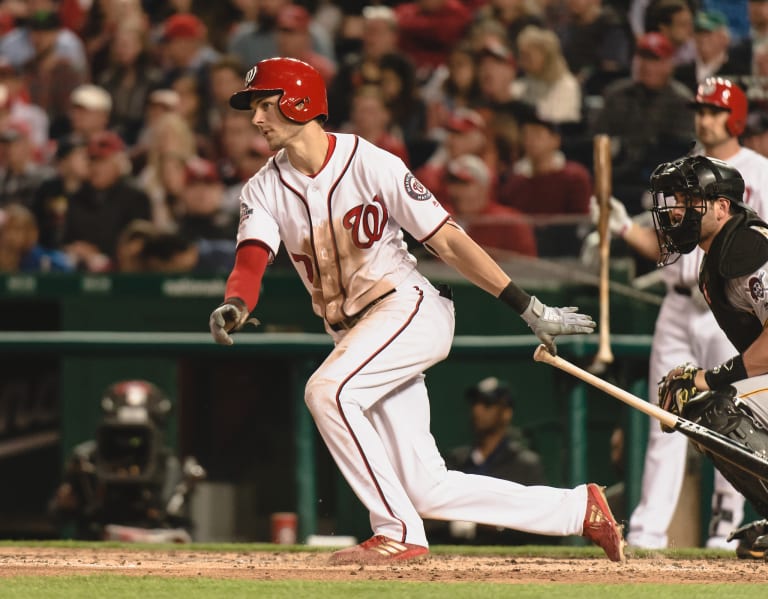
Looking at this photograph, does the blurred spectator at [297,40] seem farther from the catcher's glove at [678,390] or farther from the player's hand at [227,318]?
the player's hand at [227,318]

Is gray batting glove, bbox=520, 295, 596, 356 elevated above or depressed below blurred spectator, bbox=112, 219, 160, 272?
below

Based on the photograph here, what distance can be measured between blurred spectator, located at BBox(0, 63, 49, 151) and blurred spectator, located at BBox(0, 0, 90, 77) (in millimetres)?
366

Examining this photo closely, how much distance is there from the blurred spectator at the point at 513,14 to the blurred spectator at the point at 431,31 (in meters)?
0.16

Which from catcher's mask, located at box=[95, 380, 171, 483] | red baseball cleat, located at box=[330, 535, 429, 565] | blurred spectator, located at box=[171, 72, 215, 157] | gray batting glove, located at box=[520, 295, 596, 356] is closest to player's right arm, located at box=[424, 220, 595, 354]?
gray batting glove, located at box=[520, 295, 596, 356]

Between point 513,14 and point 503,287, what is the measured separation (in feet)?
17.6

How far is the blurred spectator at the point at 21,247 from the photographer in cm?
909

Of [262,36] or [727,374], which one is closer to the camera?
[727,374]

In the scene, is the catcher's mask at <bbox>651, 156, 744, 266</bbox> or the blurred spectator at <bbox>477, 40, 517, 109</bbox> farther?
the blurred spectator at <bbox>477, 40, 517, 109</bbox>

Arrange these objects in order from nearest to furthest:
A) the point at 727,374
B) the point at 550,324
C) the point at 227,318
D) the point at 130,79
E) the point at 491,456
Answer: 1. the point at 227,318
2. the point at 550,324
3. the point at 727,374
4. the point at 491,456
5. the point at 130,79

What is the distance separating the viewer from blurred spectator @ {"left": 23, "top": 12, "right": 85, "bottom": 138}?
37.0 feet

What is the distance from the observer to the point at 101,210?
9250 millimetres

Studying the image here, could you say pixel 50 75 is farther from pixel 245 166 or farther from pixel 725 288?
pixel 725 288

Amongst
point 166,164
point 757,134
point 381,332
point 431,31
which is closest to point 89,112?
point 166,164

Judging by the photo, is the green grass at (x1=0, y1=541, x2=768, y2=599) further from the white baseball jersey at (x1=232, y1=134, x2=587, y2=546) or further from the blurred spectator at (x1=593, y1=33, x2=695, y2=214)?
the blurred spectator at (x1=593, y1=33, x2=695, y2=214)
